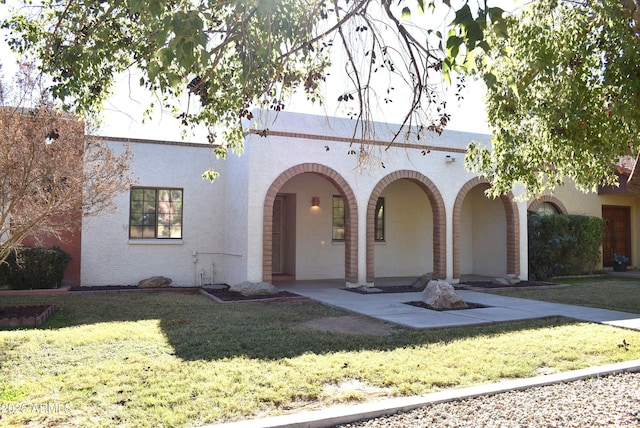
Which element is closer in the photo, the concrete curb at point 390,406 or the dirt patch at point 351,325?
the concrete curb at point 390,406

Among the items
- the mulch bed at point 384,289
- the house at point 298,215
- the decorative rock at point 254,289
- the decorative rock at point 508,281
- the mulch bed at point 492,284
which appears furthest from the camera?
the decorative rock at point 508,281

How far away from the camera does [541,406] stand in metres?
4.48

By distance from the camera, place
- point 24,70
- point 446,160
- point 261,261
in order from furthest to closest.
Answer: point 446,160, point 261,261, point 24,70

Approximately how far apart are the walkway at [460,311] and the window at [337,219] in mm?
3419

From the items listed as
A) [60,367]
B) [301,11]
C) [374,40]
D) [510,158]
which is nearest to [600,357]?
[510,158]

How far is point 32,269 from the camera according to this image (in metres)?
12.1

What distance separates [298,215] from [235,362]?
966 cm

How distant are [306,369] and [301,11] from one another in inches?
169

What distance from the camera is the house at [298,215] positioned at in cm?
1266

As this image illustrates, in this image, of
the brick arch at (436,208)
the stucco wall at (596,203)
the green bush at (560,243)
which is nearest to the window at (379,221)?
the brick arch at (436,208)

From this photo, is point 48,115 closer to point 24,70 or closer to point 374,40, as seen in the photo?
point 24,70

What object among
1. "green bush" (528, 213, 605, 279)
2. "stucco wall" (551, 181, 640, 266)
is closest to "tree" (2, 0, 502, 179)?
"green bush" (528, 213, 605, 279)

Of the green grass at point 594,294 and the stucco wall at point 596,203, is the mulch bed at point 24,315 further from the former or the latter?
the stucco wall at point 596,203

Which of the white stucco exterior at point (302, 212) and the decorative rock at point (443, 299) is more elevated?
the white stucco exterior at point (302, 212)
